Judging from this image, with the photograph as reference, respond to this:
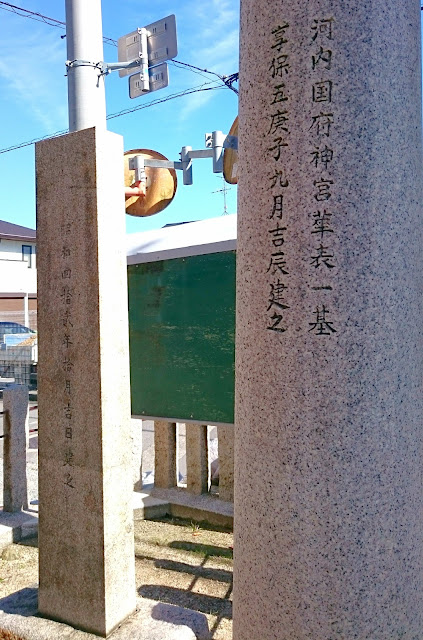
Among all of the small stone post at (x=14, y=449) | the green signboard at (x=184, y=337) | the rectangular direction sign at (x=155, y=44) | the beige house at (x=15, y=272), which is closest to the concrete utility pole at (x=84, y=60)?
the rectangular direction sign at (x=155, y=44)

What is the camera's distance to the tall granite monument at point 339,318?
2.07 meters

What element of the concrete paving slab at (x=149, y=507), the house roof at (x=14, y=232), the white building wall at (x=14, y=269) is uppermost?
the house roof at (x=14, y=232)

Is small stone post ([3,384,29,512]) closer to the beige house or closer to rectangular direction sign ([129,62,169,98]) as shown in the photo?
rectangular direction sign ([129,62,169,98])

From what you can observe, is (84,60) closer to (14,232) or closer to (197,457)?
(197,457)

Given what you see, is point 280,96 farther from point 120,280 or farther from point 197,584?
point 197,584

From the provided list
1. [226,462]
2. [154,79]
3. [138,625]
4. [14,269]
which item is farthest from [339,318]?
[14,269]

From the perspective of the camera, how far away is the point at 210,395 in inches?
184

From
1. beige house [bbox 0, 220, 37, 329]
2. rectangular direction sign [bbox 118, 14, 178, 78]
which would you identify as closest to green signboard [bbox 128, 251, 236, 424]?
rectangular direction sign [bbox 118, 14, 178, 78]

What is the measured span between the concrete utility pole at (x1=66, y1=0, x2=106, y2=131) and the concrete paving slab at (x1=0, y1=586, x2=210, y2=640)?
3.59 m

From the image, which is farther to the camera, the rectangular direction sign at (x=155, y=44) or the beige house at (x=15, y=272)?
the beige house at (x=15, y=272)

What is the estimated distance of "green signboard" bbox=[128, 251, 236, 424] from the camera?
4.57 meters

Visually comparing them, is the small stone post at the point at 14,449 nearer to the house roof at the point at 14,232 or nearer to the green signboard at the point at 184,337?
the green signboard at the point at 184,337

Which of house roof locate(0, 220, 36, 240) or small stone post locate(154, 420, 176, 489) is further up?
house roof locate(0, 220, 36, 240)

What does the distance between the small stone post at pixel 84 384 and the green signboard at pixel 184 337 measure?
161 centimetres
